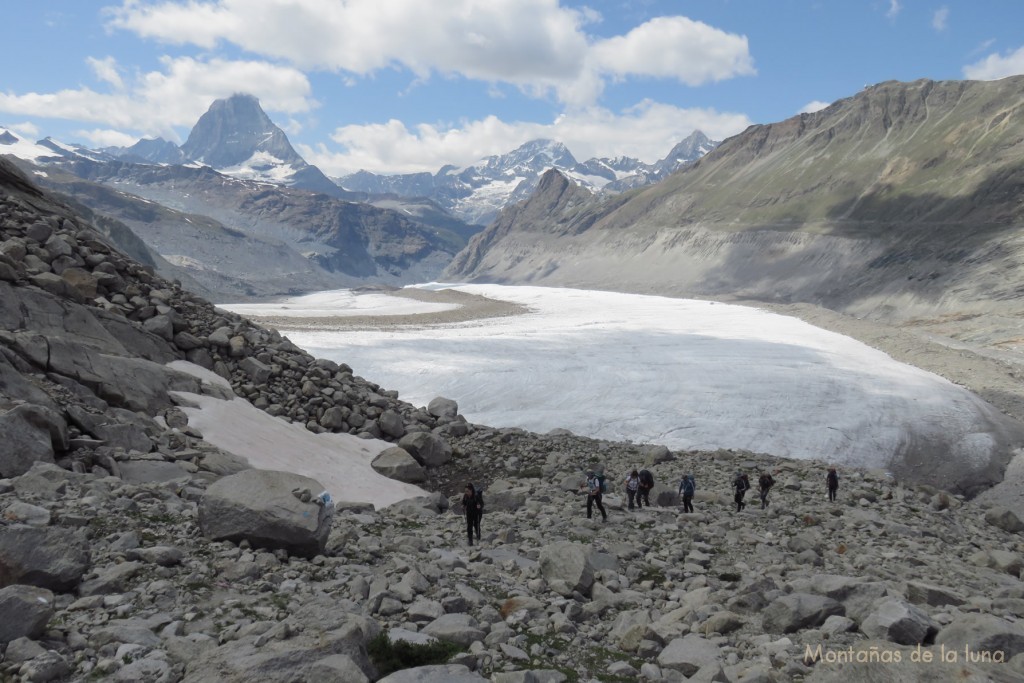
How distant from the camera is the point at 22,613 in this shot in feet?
20.9

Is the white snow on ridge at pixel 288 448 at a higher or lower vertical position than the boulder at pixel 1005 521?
higher

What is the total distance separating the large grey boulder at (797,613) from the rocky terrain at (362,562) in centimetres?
Result: 3

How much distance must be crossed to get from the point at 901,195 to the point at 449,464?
184 m

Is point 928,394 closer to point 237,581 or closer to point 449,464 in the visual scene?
point 449,464

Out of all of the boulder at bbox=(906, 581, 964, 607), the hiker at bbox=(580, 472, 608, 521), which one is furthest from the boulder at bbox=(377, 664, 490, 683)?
the hiker at bbox=(580, 472, 608, 521)

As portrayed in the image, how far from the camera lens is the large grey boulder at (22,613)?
20.6 ft

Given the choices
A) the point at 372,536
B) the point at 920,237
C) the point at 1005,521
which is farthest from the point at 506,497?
the point at 920,237

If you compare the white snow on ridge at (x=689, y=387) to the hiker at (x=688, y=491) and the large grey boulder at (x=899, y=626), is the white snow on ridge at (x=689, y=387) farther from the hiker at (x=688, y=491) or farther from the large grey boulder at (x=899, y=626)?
the large grey boulder at (x=899, y=626)

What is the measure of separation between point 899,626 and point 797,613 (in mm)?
1367

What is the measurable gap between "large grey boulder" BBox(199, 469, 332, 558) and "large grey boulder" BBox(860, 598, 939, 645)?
8.26 meters

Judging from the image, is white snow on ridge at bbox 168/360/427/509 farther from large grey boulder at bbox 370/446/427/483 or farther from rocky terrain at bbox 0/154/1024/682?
rocky terrain at bbox 0/154/1024/682

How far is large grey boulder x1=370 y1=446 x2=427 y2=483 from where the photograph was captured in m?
21.1

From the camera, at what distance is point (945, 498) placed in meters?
23.8

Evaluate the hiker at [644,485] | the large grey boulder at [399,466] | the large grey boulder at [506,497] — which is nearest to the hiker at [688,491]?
the hiker at [644,485]
